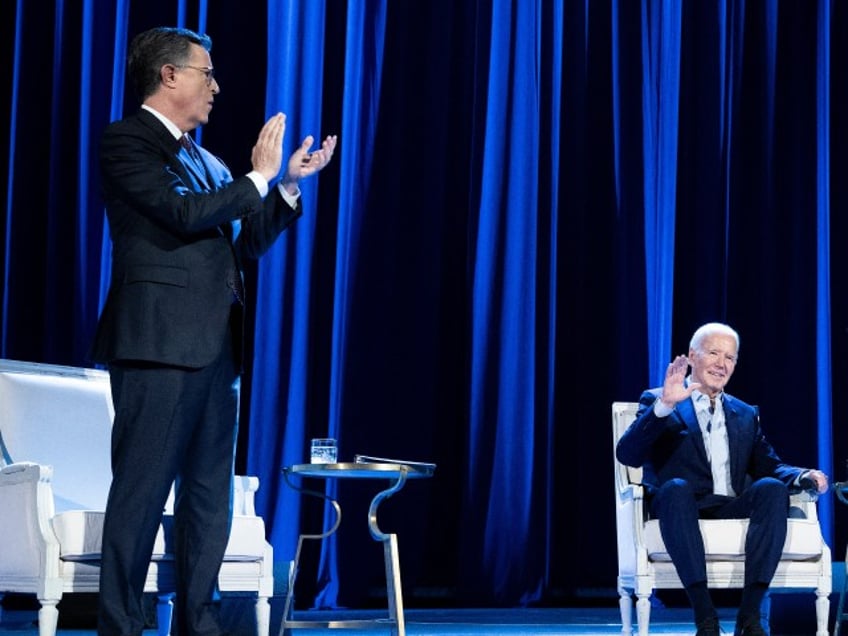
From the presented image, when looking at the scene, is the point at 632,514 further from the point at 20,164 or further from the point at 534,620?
the point at 20,164

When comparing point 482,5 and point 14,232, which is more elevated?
point 482,5

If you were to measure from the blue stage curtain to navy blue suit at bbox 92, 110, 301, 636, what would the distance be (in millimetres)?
2440

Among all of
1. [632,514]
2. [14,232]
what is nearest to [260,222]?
[632,514]

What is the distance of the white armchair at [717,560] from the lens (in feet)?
11.8

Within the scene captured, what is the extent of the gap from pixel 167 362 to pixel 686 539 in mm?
1731

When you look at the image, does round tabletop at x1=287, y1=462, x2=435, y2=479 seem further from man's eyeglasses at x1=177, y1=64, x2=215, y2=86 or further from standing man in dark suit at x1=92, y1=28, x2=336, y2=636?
man's eyeglasses at x1=177, y1=64, x2=215, y2=86

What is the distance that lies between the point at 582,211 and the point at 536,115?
0.45 metres

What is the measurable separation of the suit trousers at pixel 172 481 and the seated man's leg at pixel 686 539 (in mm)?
1496

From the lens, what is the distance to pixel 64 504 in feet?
11.6

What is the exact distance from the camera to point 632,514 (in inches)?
143

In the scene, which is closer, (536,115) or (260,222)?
(260,222)

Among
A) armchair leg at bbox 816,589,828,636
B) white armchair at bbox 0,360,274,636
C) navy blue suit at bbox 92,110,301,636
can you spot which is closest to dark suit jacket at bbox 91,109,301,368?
navy blue suit at bbox 92,110,301,636

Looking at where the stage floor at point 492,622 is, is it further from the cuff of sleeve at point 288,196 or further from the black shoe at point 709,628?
the cuff of sleeve at point 288,196

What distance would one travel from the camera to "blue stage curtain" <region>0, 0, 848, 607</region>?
4.90 metres
